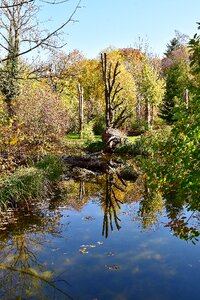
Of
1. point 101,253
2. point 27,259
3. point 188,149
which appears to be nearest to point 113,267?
point 101,253

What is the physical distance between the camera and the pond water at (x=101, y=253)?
5.30 m

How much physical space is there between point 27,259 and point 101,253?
1419 mm

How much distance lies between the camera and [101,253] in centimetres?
667

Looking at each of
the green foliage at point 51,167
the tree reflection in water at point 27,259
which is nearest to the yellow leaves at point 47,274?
the tree reflection in water at point 27,259

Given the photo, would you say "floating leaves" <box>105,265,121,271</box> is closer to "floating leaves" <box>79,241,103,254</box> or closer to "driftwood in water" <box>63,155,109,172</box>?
"floating leaves" <box>79,241,103,254</box>

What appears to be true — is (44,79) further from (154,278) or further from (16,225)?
(16,225)

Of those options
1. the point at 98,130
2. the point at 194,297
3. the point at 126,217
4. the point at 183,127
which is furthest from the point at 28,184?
the point at 98,130

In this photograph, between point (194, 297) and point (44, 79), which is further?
point (194, 297)

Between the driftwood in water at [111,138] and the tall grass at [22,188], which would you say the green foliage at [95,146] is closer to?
the driftwood in water at [111,138]

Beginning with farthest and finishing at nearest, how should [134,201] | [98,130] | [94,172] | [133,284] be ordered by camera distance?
[98,130] → [94,172] → [134,201] → [133,284]

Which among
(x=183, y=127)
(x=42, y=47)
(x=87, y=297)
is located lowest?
(x=87, y=297)

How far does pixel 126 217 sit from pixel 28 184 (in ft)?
9.64

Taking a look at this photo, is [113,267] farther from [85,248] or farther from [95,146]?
[95,146]

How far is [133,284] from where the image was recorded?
18.1ft
